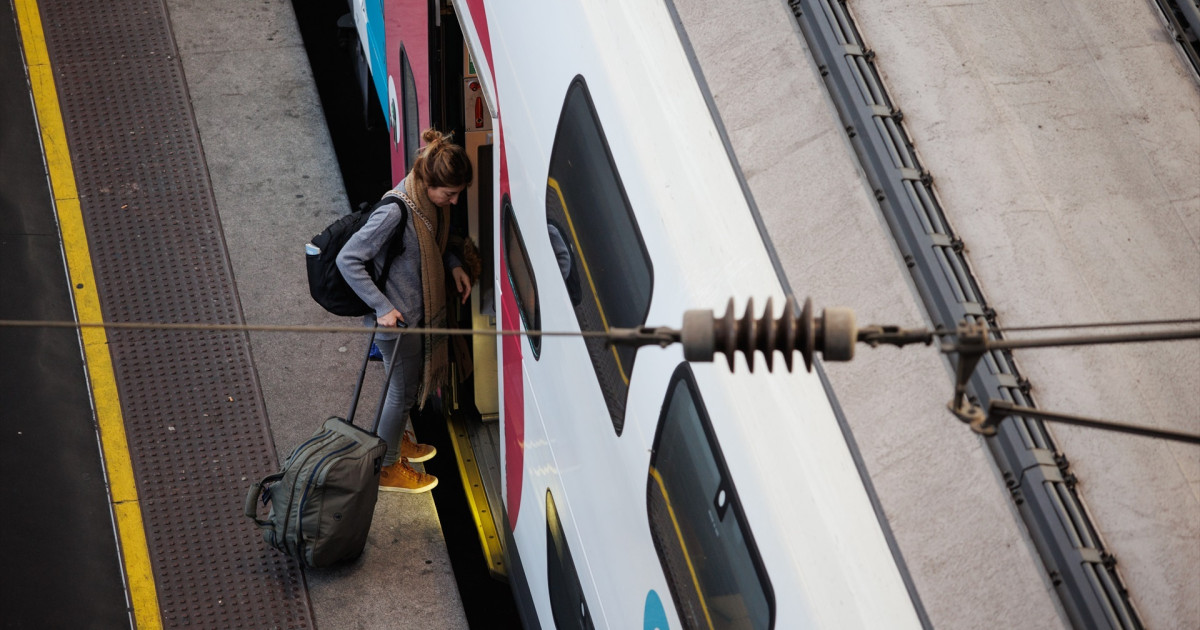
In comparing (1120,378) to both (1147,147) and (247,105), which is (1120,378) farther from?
(247,105)

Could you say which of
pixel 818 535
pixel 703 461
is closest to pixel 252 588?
pixel 703 461

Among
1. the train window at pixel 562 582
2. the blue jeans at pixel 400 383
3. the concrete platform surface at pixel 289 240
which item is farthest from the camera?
the concrete platform surface at pixel 289 240

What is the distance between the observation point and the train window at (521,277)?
4461 mm

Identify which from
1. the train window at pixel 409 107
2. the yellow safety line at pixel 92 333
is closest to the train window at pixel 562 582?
the yellow safety line at pixel 92 333

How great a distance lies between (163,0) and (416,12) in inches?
142

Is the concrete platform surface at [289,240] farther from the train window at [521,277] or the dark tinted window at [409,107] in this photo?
the train window at [521,277]

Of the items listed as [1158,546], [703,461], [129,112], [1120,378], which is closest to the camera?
[1158,546]

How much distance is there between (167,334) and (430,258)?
2.10 metres

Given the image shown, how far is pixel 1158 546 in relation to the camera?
2623mm

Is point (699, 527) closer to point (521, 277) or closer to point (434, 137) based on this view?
point (521, 277)

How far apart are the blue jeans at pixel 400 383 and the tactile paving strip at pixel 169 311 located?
25.3 inches

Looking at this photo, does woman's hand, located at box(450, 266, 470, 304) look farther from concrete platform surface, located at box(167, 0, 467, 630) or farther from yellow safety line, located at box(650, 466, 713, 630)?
yellow safety line, located at box(650, 466, 713, 630)

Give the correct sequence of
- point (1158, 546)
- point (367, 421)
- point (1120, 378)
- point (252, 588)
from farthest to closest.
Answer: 1. point (367, 421)
2. point (252, 588)
3. point (1120, 378)
4. point (1158, 546)

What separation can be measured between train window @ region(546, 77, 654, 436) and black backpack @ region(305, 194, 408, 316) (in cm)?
143
